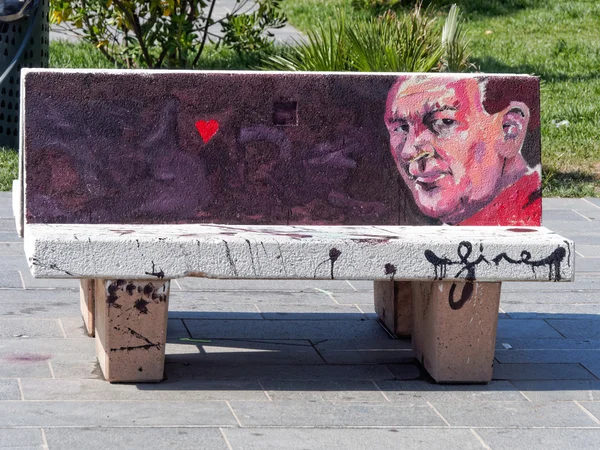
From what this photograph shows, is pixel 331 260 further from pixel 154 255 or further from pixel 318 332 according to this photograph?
pixel 318 332

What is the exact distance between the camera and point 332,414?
3.65 meters

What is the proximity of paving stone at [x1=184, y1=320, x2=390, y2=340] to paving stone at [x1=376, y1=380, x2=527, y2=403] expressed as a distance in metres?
0.63

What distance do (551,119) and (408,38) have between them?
2555 mm

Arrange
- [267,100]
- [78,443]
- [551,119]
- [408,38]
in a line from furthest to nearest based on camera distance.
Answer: [551,119], [408,38], [267,100], [78,443]

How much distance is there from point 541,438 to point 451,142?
1.23 metres

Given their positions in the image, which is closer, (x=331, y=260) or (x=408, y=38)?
(x=331, y=260)

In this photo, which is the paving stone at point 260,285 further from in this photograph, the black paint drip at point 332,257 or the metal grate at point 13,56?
the metal grate at point 13,56

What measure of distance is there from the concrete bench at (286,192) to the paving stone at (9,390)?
323 mm

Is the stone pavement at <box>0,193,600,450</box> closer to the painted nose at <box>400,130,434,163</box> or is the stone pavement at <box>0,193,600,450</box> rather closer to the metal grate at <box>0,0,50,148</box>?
the painted nose at <box>400,130,434,163</box>

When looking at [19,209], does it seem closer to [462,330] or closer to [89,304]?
[89,304]

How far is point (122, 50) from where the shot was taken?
9484 mm


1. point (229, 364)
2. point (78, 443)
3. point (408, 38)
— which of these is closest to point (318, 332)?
point (229, 364)

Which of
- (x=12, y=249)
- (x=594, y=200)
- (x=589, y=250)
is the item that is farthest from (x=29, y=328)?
(x=594, y=200)
